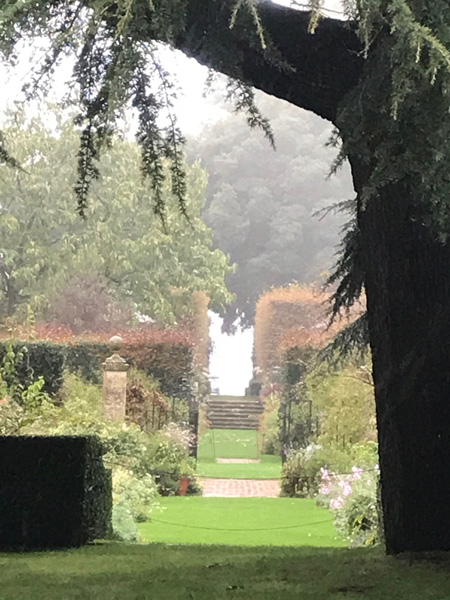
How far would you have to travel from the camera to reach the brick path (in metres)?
9.52

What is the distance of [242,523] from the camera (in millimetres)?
6918

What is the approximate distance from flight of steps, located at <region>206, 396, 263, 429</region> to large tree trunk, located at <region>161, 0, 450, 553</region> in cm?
1467

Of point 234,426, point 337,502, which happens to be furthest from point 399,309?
point 234,426

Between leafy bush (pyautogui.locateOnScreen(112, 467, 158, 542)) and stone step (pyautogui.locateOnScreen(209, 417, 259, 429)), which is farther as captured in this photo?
stone step (pyautogui.locateOnScreen(209, 417, 259, 429))

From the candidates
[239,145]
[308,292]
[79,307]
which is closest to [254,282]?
[239,145]

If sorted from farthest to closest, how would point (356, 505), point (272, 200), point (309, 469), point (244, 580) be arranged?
1. point (272, 200)
2. point (309, 469)
3. point (356, 505)
4. point (244, 580)

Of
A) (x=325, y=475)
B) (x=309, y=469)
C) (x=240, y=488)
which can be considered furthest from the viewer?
(x=240, y=488)

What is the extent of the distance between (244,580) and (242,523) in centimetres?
517

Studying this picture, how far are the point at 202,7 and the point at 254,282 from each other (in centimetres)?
2205

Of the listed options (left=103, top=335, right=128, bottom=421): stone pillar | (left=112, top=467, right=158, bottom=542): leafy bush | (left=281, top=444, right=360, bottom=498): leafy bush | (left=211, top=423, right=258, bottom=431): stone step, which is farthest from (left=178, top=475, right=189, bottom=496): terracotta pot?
(left=211, top=423, right=258, bottom=431): stone step

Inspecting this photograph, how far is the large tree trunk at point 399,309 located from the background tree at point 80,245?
44.0 feet

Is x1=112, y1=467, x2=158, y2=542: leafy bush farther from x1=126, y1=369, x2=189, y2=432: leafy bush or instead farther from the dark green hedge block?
x1=126, y1=369, x2=189, y2=432: leafy bush

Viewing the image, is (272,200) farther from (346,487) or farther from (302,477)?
(346,487)

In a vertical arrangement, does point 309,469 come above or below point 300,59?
below
